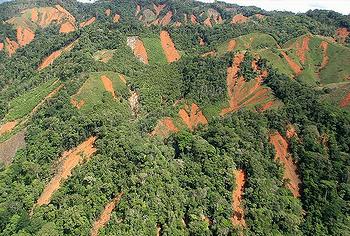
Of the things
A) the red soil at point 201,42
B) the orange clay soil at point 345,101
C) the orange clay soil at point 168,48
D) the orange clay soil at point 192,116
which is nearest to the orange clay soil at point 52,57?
the orange clay soil at point 168,48

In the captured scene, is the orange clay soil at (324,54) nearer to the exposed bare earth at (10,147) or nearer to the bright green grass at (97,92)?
the bright green grass at (97,92)

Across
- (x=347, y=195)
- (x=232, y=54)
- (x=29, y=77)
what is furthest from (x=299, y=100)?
(x=29, y=77)

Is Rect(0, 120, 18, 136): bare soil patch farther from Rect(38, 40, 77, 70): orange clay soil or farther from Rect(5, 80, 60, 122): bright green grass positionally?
Rect(38, 40, 77, 70): orange clay soil

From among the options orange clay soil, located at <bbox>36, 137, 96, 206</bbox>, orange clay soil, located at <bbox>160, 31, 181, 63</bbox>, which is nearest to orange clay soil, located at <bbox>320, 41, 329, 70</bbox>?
orange clay soil, located at <bbox>160, 31, 181, 63</bbox>

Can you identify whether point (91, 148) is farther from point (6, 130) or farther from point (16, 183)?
point (6, 130)

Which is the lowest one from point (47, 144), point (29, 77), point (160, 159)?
point (29, 77)

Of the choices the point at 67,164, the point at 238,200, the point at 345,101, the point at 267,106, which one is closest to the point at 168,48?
the point at 267,106
